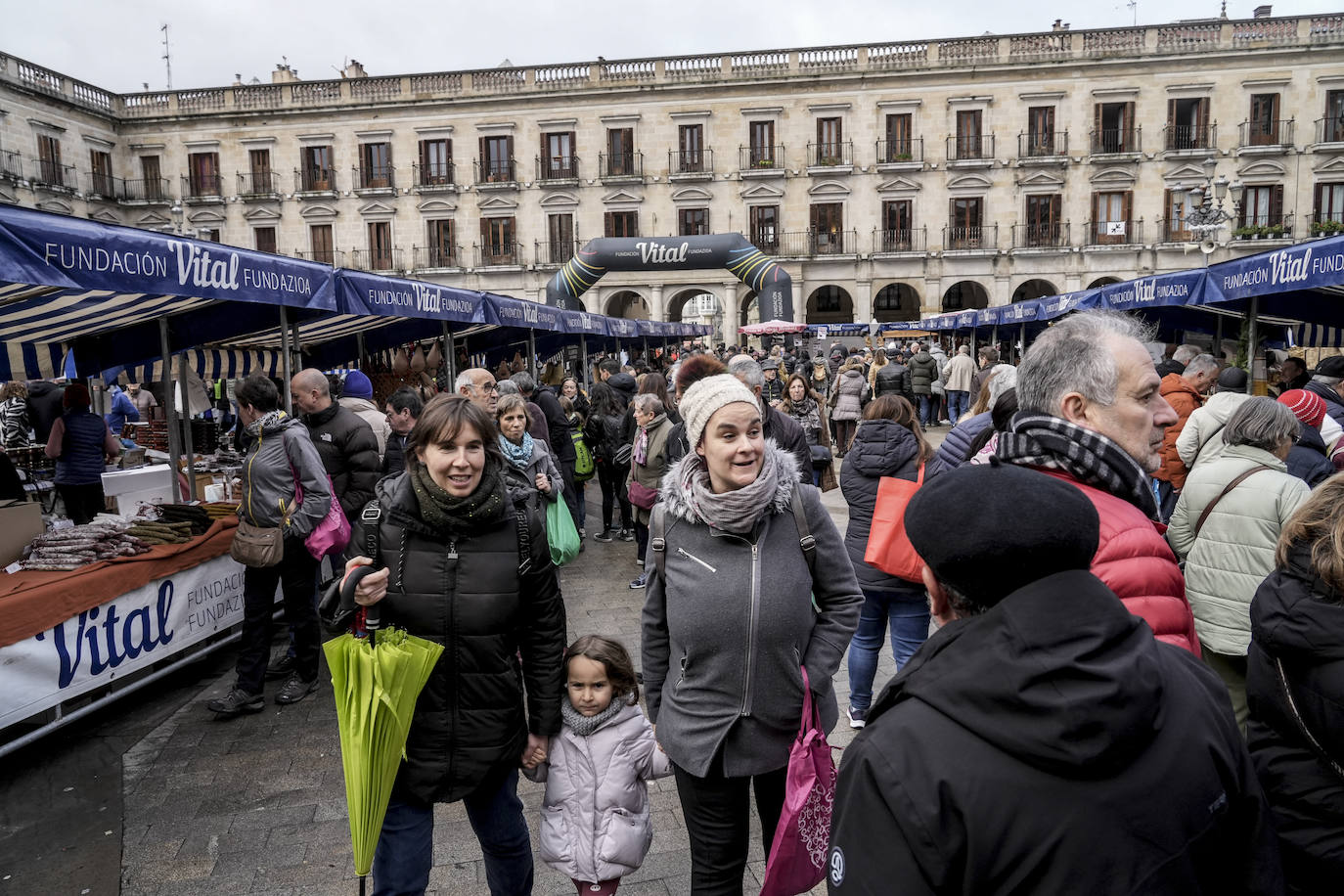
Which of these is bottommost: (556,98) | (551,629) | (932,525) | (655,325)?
(551,629)

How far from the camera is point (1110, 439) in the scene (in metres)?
1.72

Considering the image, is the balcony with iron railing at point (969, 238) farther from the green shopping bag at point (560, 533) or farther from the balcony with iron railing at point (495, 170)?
the green shopping bag at point (560, 533)

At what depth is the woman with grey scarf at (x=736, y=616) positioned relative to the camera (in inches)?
86.1

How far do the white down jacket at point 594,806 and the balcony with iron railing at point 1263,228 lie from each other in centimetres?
3223

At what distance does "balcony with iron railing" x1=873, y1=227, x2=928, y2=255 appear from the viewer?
3136cm

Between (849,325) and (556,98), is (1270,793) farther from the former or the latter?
(556,98)

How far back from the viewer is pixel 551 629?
8.04 ft

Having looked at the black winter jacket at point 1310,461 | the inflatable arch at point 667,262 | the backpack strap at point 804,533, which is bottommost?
the black winter jacket at point 1310,461

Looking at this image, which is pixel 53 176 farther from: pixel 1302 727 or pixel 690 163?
pixel 1302 727

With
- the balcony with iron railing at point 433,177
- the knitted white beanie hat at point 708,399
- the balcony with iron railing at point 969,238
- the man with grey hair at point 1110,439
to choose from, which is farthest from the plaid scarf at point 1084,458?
the balcony with iron railing at point 433,177

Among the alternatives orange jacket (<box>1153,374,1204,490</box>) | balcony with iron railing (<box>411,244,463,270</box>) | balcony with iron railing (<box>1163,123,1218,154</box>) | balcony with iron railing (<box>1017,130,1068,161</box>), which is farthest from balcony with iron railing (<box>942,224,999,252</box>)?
orange jacket (<box>1153,374,1204,490</box>)

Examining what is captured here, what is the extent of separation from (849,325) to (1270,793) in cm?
2940

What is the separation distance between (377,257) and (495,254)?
4.87 metres

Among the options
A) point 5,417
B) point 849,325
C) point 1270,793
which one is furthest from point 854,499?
point 849,325
